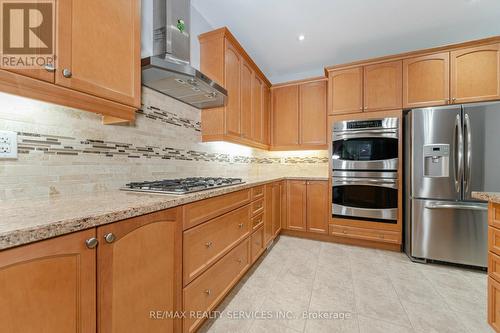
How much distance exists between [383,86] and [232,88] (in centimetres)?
192

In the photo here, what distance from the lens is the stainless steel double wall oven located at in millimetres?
2502

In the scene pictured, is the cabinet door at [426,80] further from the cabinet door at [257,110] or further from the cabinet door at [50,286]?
the cabinet door at [50,286]

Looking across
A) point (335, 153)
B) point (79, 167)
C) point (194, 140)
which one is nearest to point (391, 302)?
point (335, 153)

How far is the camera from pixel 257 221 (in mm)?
2154

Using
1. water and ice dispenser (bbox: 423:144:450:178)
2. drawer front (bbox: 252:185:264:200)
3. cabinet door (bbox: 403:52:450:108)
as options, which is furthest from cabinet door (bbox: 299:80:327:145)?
drawer front (bbox: 252:185:264:200)

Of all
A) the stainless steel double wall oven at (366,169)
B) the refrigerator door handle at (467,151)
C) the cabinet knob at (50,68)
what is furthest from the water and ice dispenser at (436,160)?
the cabinet knob at (50,68)

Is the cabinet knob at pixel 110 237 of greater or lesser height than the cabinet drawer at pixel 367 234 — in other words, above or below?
above

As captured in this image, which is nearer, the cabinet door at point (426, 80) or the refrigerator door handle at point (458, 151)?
the refrigerator door handle at point (458, 151)

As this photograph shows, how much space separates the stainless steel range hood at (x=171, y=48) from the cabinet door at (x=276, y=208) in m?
1.51

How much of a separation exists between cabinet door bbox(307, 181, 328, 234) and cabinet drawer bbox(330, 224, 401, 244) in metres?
0.15

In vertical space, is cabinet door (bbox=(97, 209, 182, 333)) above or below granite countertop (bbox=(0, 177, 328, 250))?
below

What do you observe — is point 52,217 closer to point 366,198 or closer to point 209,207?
point 209,207

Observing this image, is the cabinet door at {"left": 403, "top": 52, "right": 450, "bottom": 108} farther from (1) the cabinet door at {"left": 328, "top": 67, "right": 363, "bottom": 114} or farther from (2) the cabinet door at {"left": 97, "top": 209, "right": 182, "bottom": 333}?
(2) the cabinet door at {"left": 97, "top": 209, "right": 182, "bottom": 333}

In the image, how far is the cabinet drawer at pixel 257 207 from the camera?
2034 millimetres
